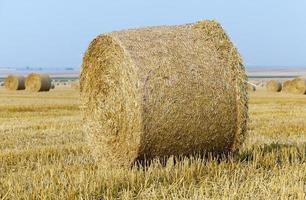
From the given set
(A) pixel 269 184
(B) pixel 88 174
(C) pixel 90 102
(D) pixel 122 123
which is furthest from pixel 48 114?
(A) pixel 269 184

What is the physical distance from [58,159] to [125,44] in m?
1.94

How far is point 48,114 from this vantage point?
623 inches

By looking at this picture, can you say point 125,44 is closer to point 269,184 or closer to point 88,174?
point 88,174

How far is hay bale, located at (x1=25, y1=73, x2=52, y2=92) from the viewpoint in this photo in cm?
3138

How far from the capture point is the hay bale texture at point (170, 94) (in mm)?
6254

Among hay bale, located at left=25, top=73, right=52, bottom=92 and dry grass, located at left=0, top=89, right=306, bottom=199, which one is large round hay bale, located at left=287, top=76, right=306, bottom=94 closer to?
hay bale, located at left=25, top=73, right=52, bottom=92

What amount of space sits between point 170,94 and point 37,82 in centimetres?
2614

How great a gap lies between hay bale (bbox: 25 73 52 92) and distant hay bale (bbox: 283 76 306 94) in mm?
15051

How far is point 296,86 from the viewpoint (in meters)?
33.3

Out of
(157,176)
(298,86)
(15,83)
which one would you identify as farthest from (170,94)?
(298,86)

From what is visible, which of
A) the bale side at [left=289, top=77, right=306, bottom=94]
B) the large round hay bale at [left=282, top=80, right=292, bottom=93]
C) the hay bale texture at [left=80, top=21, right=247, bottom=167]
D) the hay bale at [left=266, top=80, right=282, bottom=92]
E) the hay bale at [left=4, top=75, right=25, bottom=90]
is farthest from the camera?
the hay bale at [left=266, top=80, right=282, bottom=92]

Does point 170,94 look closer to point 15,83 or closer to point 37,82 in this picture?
point 37,82

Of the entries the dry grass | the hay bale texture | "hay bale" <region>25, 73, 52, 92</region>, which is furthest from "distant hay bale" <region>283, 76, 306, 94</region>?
the hay bale texture

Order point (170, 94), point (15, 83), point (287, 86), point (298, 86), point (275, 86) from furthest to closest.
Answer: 1. point (275, 86)
2. point (287, 86)
3. point (298, 86)
4. point (15, 83)
5. point (170, 94)
